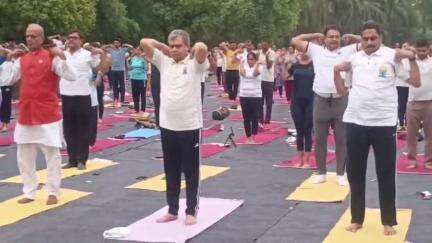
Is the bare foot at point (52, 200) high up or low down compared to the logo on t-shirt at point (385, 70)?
down

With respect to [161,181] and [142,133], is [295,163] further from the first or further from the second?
[142,133]

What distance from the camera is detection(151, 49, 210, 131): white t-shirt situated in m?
6.75

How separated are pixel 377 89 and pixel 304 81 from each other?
12.2 feet

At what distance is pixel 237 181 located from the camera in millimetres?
9305

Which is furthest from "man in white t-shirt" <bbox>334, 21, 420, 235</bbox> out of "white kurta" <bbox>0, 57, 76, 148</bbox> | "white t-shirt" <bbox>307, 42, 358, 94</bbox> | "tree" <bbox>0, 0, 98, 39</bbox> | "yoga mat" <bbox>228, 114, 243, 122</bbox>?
"tree" <bbox>0, 0, 98, 39</bbox>

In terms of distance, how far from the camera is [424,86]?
33.3 ft

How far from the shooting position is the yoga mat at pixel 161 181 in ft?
28.9

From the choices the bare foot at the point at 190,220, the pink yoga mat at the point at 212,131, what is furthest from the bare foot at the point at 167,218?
the pink yoga mat at the point at 212,131

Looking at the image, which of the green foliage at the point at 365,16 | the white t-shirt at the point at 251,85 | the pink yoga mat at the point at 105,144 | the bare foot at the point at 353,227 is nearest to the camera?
the bare foot at the point at 353,227

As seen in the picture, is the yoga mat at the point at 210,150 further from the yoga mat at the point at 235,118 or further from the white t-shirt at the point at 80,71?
the yoga mat at the point at 235,118

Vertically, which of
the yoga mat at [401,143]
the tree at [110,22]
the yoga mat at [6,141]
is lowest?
the yoga mat at [401,143]

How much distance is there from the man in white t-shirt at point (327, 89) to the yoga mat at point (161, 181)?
1.55 meters

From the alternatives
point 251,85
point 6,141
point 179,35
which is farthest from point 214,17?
point 179,35

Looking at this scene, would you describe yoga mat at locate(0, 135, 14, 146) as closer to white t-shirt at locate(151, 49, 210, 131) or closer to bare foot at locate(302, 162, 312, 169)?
bare foot at locate(302, 162, 312, 169)
